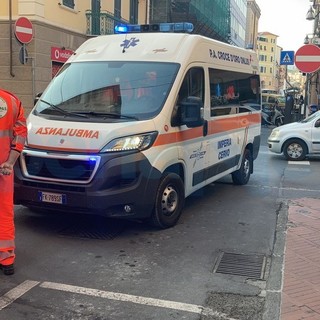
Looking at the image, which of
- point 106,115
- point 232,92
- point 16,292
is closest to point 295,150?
point 232,92

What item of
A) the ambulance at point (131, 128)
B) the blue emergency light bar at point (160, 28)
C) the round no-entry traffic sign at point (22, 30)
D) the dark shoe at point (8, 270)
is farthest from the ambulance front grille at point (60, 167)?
the round no-entry traffic sign at point (22, 30)

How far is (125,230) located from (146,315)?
7.48ft

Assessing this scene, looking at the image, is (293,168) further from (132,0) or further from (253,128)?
(132,0)

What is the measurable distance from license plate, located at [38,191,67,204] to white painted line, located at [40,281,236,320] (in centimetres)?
122

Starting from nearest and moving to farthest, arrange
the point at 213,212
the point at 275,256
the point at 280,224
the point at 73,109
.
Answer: the point at 275,256 → the point at 73,109 → the point at 280,224 → the point at 213,212

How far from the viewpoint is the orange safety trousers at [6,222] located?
14.8 feet

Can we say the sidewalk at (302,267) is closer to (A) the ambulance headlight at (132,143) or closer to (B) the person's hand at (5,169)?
(A) the ambulance headlight at (132,143)

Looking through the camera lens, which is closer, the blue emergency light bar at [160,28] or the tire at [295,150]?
the blue emergency light bar at [160,28]

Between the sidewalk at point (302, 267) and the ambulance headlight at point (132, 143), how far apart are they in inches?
76.2

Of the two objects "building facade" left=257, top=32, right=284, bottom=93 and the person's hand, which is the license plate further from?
"building facade" left=257, top=32, right=284, bottom=93

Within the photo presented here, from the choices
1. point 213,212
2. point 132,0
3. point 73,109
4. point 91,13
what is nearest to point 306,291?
point 213,212

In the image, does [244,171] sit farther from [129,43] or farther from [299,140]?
[299,140]

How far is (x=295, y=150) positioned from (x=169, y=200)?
25.2 feet

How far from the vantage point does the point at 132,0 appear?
78.6ft
